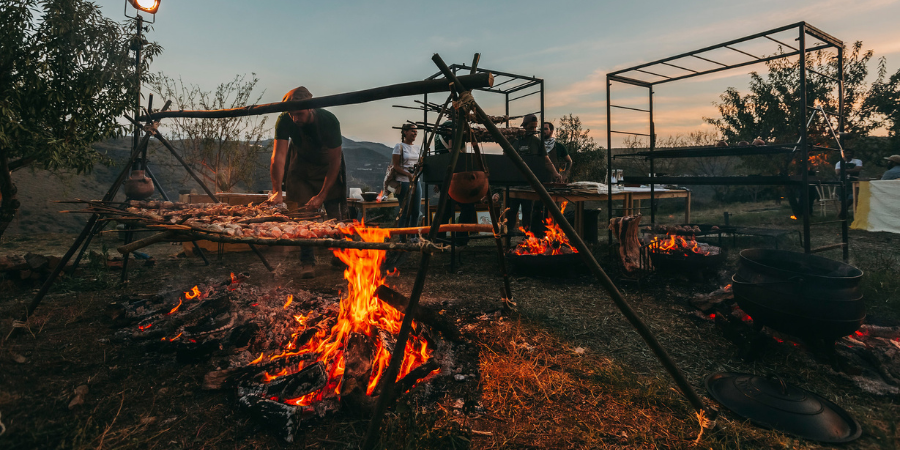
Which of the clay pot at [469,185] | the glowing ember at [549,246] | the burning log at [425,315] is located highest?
the clay pot at [469,185]

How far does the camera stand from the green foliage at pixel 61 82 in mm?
5500

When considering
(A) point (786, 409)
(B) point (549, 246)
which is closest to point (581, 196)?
(B) point (549, 246)

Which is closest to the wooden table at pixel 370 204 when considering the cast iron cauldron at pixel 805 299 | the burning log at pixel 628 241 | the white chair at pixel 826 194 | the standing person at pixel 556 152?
the standing person at pixel 556 152

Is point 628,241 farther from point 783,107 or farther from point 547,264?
point 783,107

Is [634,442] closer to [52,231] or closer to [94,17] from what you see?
Result: [94,17]

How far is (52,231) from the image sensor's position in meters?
14.0

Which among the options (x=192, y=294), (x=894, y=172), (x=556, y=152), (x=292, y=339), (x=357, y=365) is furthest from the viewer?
(x=556, y=152)

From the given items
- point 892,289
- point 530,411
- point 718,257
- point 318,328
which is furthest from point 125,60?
point 892,289

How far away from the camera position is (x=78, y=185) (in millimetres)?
18594

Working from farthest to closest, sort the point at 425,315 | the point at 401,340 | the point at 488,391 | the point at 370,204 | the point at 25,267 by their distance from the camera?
the point at 370,204 < the point at 25,267 < the point at 425,315 < the point at 488,391 < the point at 401,340

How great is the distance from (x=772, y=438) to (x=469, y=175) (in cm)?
268

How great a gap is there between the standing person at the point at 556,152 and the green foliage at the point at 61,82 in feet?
25.8

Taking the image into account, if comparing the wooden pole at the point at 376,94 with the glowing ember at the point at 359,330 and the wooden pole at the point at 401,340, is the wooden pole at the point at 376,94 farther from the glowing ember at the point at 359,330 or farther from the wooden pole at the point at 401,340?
the glowing ember at the point at 359,330

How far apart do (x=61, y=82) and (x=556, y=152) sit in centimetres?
931
